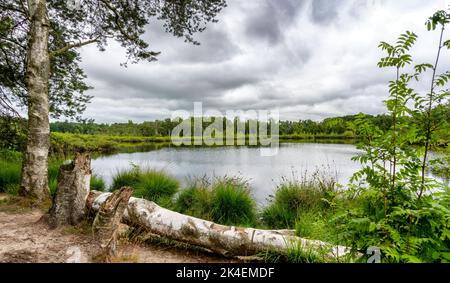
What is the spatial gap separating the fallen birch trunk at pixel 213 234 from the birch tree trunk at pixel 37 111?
2495 mm

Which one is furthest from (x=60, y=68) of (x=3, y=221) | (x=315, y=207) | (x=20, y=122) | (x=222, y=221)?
(x=315, y=207)

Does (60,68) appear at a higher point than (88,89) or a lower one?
higher

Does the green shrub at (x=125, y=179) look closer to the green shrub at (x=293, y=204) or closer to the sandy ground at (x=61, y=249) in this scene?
the sandy ground at (x=61, y=249)

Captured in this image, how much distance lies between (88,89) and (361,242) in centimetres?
901

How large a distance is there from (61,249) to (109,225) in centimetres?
62

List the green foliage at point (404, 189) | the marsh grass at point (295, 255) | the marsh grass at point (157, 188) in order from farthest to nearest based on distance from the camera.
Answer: the marsh grass at point (157, 188)
the marsh grass at point (295, 255)
the green foliage at point (404, 189)

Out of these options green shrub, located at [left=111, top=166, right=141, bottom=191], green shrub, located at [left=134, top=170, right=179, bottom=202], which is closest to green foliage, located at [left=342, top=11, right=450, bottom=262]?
green shrub, located at [left=134, top=170, right=179, bottom=202]

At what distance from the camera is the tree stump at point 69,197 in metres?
3.77

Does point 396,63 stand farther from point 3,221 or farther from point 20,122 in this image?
point 20,122

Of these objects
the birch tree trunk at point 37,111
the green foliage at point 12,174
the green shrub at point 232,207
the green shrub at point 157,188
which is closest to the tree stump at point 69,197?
the birch tree trunk at point 37,111

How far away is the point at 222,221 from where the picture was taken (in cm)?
551

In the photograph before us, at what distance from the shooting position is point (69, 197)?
3814 mm

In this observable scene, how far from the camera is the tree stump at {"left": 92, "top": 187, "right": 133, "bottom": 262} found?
3074mm

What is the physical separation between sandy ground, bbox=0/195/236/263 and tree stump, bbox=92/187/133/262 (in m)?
0.12
